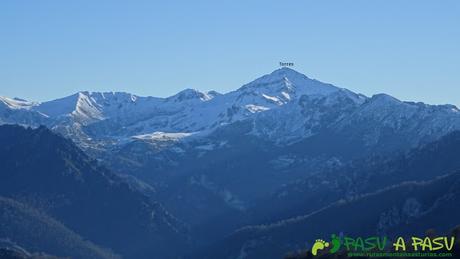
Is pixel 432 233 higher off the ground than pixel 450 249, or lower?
higher

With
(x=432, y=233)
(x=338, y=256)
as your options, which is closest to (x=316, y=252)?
(x=338, y=256)

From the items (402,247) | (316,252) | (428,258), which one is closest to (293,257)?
(316,252)

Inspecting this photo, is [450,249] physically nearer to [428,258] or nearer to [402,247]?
[428,258]

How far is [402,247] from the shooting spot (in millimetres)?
179375

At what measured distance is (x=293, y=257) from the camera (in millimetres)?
197500

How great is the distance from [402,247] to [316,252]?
54.3 feet

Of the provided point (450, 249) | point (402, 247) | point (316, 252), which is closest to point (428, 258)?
point (450, 249)

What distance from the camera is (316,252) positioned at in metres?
187

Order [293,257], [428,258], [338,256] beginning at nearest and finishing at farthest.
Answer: [428,258] → [338,256] → [293,257]

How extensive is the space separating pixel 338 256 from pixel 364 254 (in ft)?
17.8

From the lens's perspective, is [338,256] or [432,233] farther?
[432,233]

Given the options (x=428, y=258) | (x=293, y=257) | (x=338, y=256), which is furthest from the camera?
(x=293, y=257)

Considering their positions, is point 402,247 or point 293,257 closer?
point 402,247

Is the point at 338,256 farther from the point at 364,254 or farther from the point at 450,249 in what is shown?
the point at 450,249
